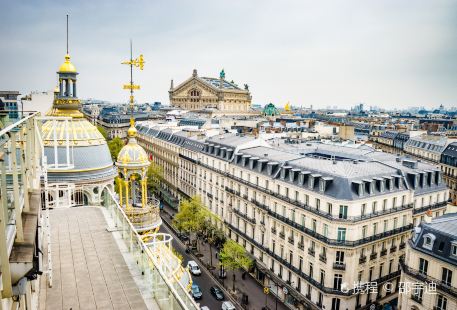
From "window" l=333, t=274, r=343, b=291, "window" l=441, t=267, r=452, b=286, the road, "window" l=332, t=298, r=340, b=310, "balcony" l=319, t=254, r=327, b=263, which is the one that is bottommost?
the road

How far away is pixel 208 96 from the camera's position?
17262 centimetres

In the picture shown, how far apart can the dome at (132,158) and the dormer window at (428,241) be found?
84.9ft

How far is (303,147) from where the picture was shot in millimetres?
67375

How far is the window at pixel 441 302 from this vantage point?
32.9 meters

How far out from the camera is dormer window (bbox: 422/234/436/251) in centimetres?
3461

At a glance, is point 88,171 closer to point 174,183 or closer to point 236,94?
point 174,183

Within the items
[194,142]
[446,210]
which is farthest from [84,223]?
[194,142]

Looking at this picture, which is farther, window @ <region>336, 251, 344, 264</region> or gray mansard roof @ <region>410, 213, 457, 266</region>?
window @ <region>336, 251, 344, 264</region>

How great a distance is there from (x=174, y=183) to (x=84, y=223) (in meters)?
66.8

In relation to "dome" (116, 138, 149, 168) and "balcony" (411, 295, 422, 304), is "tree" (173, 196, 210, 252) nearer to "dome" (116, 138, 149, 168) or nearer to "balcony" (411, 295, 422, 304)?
"dome" (116, 138, 149, 168)

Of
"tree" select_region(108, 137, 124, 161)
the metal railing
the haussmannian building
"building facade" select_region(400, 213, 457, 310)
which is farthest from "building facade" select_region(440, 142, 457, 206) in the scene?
the metal railing

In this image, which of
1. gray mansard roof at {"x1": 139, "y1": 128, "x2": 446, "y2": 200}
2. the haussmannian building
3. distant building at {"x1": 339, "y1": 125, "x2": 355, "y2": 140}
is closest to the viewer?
the haussmannian building

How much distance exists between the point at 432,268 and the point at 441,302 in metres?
2.83

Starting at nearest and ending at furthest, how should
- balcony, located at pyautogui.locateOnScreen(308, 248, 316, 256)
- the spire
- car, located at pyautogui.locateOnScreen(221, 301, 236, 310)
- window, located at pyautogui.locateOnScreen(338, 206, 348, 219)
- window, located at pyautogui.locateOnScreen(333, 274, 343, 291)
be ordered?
the spire
window, located at pyautogui.locateOnScreen(338, 206, 348, 219)
window, located at pyautogui.locateOnScreen(333, 274, 343, 291)
balcony, located at pyautogui.locateOnScreen(308, 248, 316, 256)
car, located at pyautogui.locateOnScreen(221, 301, 236, 310)
